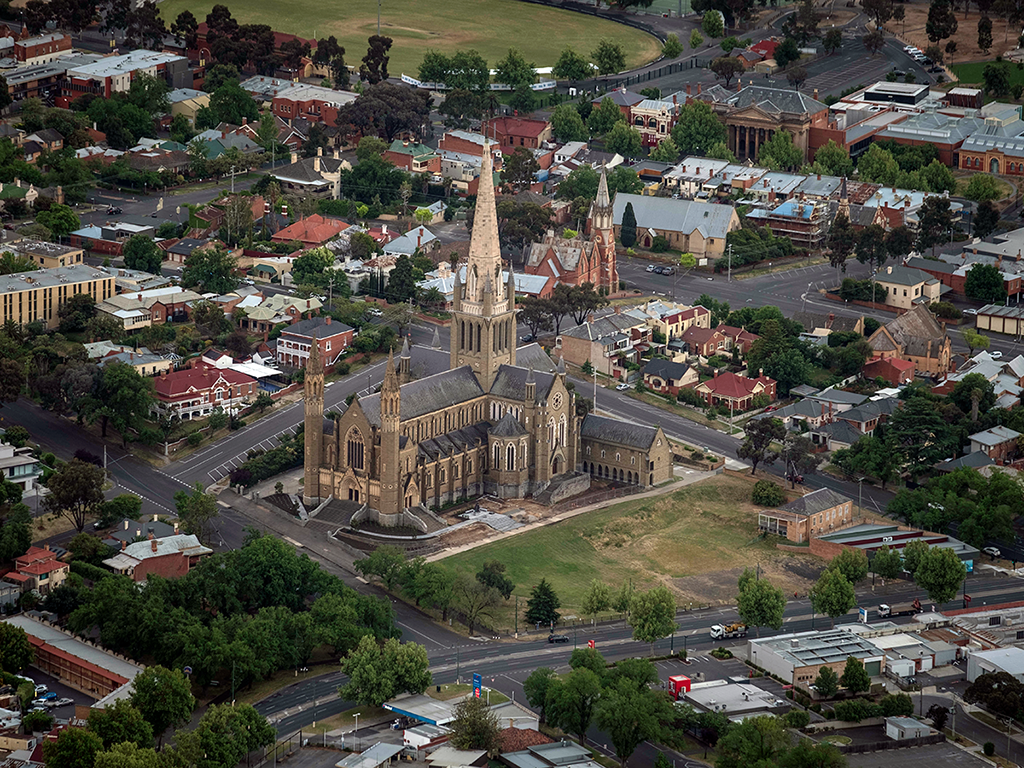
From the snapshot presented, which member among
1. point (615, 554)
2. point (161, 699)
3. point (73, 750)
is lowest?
point (615, 554)

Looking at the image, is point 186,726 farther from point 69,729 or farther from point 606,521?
point 606,521

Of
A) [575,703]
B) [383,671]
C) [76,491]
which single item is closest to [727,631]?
[575,703]

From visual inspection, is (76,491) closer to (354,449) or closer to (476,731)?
(354,449)

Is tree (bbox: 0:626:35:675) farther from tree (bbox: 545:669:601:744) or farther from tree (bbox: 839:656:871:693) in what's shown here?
tree (bbox: 839:656:871:693)

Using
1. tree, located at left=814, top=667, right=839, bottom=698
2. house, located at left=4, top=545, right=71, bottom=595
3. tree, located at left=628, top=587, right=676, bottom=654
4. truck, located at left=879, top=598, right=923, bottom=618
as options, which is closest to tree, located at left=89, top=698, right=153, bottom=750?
house, located at left=4, top=545, right=71, bottom=595

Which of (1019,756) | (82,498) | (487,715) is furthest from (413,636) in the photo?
(1019,756)

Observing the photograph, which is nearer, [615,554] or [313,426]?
[615,554]

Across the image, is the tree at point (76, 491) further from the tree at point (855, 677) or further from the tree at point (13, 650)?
the tree at point (855, 677)

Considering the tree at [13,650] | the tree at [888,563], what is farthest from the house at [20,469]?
the tree at [888,563]
